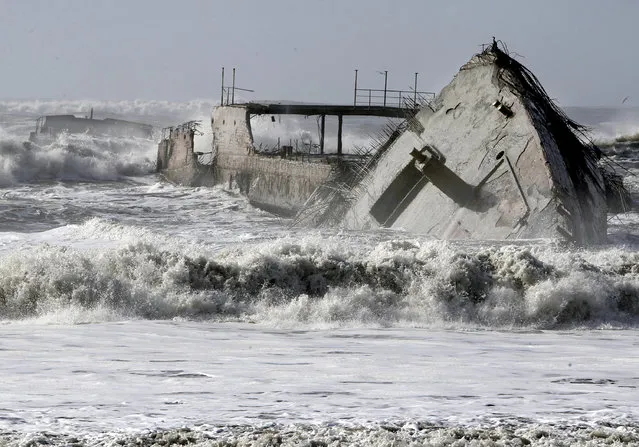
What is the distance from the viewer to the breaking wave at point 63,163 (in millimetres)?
34844

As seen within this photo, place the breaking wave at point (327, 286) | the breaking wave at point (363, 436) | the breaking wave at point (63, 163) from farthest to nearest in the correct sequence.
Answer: the breaking wave at point (63, 163), the breaking wave at point (327, 286), the breaking wave at point (363, 436)

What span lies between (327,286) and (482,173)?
439 centimetres

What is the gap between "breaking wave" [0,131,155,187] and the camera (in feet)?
114

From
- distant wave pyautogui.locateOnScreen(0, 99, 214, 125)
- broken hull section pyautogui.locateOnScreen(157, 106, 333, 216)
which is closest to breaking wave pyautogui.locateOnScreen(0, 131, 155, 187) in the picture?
broken hull section pyautogui.locateOnScreen(157, 106, 333, 216)

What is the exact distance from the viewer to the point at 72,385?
6.80m

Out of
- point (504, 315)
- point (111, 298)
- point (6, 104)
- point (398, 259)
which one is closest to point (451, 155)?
point (398, 259)

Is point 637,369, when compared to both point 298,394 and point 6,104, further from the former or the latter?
point 6,104

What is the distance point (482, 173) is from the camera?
15.2 m

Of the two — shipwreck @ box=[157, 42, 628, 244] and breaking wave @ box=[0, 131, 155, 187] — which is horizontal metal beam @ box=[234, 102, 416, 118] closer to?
shipwreck @ box=[157, 42, 628, 244]

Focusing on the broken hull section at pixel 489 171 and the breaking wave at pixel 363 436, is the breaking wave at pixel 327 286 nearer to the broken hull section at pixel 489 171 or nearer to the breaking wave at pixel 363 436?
the broken hull section at pixel 489 171

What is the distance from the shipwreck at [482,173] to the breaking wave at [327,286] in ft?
7.18

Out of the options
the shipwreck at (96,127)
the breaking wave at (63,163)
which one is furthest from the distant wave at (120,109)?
the breaking wave at (63,163)

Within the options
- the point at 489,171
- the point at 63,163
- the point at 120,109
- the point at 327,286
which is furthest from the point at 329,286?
the point at 120,109

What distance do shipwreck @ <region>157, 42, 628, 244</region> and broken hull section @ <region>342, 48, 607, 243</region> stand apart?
0.02m
